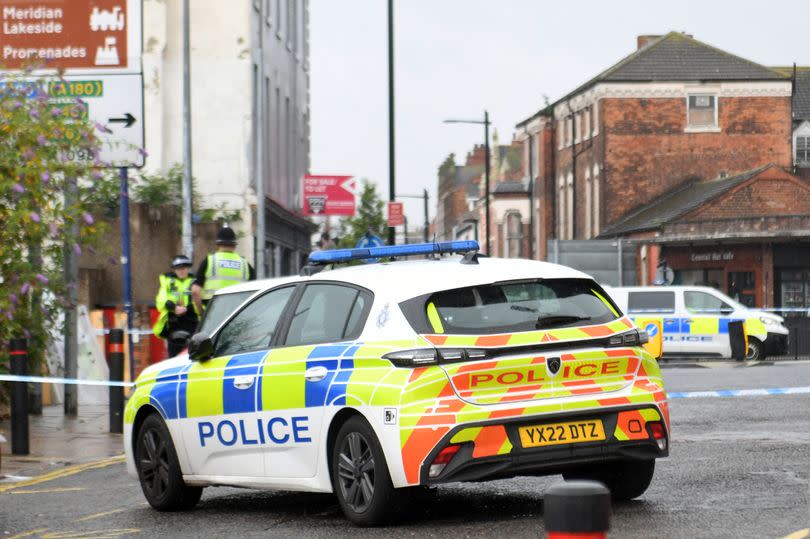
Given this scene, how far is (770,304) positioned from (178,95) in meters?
31.6

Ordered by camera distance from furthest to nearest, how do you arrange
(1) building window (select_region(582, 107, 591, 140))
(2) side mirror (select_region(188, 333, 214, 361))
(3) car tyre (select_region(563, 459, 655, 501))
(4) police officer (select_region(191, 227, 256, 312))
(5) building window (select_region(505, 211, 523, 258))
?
(5) building window (select_region(505, 211, 523, 258)), (1) building window (select_region(582, 107, 591, 140)), (4) police officer (select_region(191, 227, 256, 312)), (2) side mirror (select_region(188, 333, 214, 361)), (3) car tyre (select_region(563, 459, 655, 501))

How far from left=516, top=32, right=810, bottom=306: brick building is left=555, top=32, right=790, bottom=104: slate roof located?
0.05 metres

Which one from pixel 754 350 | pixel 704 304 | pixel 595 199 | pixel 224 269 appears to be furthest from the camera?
pixel 595 199

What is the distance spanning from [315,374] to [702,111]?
6503 centimetres

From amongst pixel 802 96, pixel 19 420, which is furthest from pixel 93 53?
pixel 802 96

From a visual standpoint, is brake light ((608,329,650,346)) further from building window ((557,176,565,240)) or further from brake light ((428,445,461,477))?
building window ((557,176,565,240))

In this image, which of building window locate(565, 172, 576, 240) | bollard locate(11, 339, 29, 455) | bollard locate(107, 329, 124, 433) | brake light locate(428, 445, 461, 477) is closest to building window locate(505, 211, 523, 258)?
building window locate(565, 172, 576, 240)

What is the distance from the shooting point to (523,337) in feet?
28.5

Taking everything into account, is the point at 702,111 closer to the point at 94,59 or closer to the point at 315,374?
the point at 94,59

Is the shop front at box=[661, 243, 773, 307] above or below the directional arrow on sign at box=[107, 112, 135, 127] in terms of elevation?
below

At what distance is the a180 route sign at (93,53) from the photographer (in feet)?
64.0

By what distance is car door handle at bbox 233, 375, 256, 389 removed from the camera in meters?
9.80

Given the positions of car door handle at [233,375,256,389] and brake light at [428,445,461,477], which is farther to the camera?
car door handle at [233,375,256,389]

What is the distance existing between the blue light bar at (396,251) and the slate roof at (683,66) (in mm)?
63064
